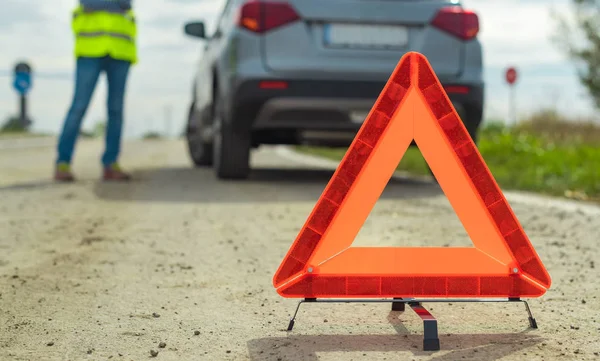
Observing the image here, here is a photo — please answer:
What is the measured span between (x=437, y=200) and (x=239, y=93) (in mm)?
1888

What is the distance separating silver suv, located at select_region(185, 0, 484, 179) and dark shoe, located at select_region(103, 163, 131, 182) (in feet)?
6.71

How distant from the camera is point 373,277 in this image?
10.6 feet

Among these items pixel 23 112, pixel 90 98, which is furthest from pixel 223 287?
pixel 23 112

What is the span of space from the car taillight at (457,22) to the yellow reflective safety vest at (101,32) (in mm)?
3119

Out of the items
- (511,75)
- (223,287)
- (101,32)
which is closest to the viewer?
(223,287)

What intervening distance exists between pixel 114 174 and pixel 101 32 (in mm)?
1526

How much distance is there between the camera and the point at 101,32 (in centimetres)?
885

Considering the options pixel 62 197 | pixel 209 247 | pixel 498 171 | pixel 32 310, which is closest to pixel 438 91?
pixel 32 310

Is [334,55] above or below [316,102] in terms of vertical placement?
above

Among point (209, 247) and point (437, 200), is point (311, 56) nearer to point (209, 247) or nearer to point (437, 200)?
point (437, 200)

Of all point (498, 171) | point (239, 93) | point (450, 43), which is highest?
point (450, 43)

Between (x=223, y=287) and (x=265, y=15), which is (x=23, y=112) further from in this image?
(x=223, y=287)

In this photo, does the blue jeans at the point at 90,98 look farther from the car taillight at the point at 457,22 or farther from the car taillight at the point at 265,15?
the car taillight at the point at 457,22

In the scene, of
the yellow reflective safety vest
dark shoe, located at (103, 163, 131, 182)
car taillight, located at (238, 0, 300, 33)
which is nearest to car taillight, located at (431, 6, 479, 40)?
car taillight, located at (238, 0, 300, 33)
